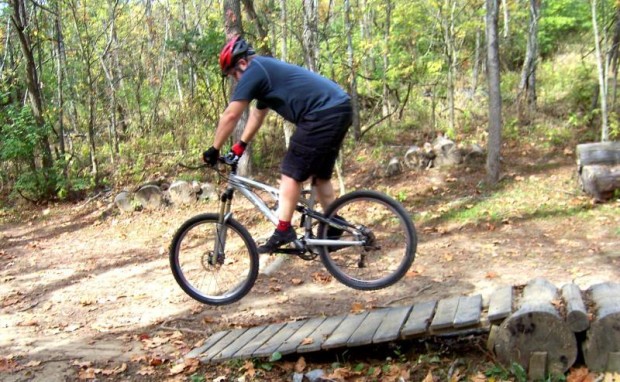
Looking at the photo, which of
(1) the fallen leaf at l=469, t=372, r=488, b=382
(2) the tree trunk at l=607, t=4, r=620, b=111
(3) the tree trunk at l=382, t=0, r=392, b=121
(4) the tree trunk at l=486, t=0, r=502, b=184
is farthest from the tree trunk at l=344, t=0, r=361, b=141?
(1) the fallen leaf at l=469, t=372, r=488, b=382

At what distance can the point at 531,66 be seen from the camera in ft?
37.2

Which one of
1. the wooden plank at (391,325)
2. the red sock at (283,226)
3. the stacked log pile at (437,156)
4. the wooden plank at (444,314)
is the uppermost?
the red sock at (283,226)

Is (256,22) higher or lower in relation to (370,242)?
higher

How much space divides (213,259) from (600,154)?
6101 millimetres

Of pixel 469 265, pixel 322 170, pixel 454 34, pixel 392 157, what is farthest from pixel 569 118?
pixel 322 170

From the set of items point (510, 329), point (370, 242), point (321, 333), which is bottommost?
point (321, 333)

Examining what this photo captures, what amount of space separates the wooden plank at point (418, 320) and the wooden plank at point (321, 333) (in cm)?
59

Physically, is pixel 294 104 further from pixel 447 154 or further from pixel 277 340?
pixel 447 154

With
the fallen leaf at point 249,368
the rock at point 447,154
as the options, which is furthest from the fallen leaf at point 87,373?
the rock at point 447,154

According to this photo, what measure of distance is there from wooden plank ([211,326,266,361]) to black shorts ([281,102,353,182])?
1.36 meters

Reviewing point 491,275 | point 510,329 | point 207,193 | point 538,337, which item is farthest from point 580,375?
point 207,193

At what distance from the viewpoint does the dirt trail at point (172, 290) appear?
432cm

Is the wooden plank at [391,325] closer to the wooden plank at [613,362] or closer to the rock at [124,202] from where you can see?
the wooden plank at [613,362]

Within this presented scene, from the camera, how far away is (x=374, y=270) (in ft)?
14.0
